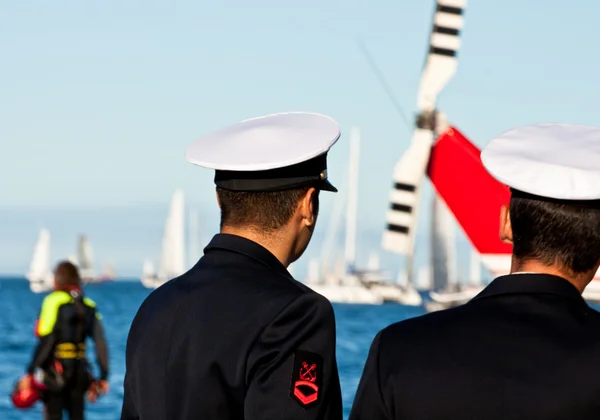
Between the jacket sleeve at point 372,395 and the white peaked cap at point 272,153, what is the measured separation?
64cm

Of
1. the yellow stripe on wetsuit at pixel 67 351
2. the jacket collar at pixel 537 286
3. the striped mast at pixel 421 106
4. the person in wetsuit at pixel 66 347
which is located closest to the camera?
the jacket collar at pixel 537 286

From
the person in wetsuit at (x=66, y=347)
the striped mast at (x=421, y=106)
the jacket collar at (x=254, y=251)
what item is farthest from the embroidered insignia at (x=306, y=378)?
the striped mast at (x=421, y=106)

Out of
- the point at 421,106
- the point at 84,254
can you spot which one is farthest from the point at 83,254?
the point at 421,106

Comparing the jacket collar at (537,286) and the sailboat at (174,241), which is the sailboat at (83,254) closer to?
the sailboat at (174,241)

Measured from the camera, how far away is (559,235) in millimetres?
3230

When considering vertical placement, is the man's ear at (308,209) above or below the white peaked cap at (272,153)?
below

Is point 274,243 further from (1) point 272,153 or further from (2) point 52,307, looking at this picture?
(2) point 52,307

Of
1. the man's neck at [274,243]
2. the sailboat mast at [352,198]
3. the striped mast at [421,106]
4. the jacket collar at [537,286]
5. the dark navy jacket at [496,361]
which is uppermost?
the jacket collar at [537,286]

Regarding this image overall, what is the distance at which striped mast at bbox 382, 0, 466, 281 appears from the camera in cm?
2250

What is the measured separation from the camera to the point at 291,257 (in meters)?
3.67

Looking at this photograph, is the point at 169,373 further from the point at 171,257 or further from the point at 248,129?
the point at 171,257

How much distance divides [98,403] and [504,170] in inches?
718

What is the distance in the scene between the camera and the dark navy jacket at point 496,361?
10.2 ft

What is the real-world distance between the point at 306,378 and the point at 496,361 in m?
0.51
